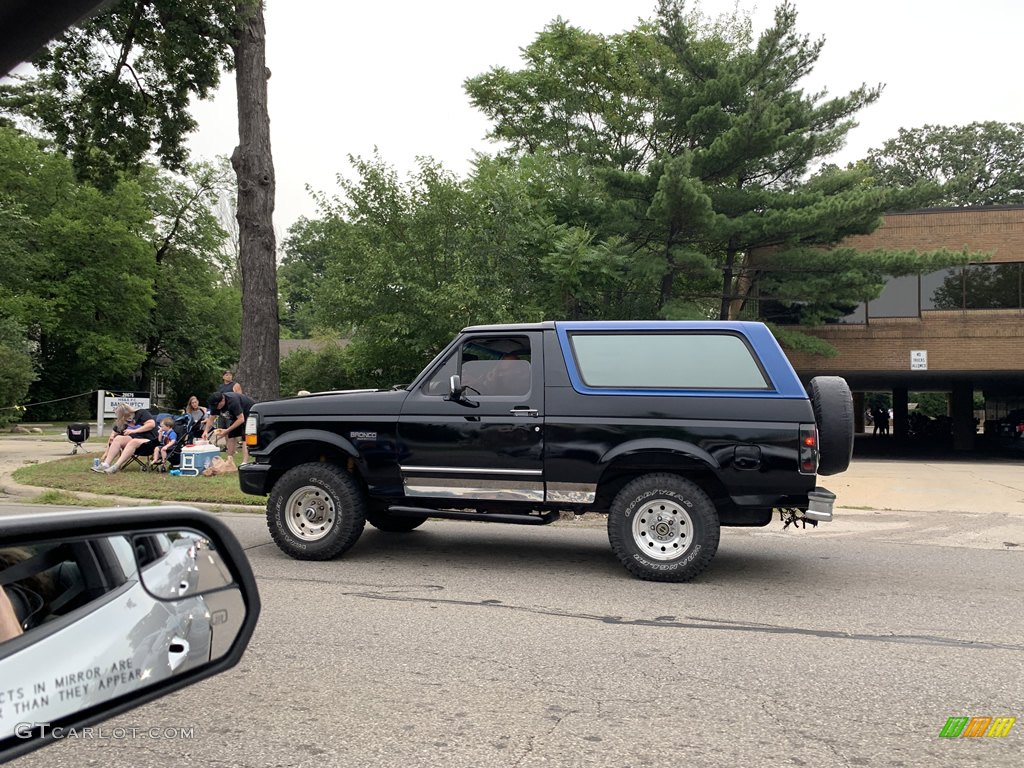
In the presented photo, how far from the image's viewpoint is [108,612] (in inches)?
65.4

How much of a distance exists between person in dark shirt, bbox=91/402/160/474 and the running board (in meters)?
8.08

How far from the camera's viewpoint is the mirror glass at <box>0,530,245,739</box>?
1.48m

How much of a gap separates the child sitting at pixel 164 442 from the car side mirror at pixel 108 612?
12803 mm

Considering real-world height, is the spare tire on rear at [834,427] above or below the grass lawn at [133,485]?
above

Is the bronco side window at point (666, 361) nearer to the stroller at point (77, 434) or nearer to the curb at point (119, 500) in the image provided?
the curb at point (119, 500)

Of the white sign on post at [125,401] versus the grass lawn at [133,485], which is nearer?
the grass lawn at [133,485]

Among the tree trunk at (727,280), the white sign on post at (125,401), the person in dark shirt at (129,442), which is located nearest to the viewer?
the person in dark shirt at (129,442)

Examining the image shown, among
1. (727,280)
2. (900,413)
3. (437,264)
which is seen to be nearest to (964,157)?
(900,413)

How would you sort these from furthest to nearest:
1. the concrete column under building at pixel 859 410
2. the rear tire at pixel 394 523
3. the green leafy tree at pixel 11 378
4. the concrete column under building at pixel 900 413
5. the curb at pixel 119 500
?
the concrete column under building at pixel 859 410 < the concrete column under building at pixel 900 413 < the green leafy tree at pixel 11 378 < the curb at pixel 119 500 < the rear tire at pixel 394 523

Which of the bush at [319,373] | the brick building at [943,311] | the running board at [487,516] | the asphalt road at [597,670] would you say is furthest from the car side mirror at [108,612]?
the brick building at [943,311]

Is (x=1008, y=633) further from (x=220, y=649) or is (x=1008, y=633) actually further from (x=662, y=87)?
(x=662, y=87)

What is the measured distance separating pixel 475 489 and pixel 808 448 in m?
2.77

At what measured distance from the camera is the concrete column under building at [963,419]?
100ft

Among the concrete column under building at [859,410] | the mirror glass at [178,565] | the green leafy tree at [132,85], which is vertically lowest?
the concrete column under building at [859,410]
